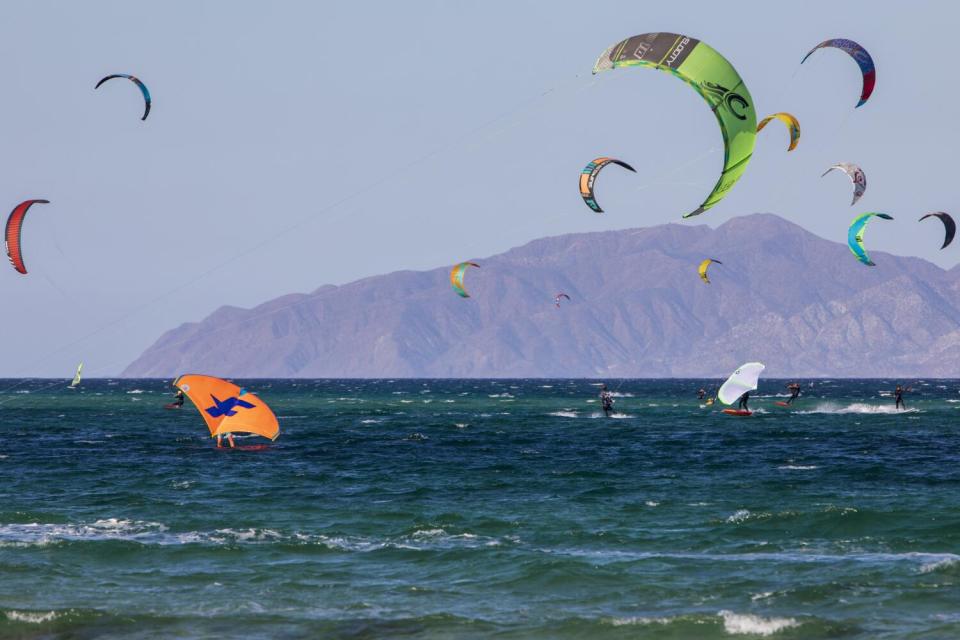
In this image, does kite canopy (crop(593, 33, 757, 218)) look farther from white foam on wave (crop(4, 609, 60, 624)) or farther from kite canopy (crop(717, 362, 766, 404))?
kite canopy (crop(717, 362, 766, 404))

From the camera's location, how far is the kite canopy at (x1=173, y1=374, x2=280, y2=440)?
4109cm

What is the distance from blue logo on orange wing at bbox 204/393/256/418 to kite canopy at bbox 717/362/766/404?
1178 inches

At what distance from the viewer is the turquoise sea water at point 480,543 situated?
20812 mm

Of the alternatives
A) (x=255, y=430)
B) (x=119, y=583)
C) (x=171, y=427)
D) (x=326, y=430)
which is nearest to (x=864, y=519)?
(x=119, y=583)

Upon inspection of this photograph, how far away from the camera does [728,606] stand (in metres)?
21.4

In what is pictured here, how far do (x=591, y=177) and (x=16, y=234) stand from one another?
60.4 feet

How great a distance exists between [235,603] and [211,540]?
19.8 feet

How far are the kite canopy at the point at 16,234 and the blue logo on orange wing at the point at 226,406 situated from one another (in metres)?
7.04

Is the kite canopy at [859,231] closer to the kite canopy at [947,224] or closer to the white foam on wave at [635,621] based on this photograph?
the kite canopy at [947,224]

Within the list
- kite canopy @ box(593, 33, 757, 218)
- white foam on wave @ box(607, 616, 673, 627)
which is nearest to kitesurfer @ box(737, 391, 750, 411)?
kite canopy @ box(593, 33, 757, 218)

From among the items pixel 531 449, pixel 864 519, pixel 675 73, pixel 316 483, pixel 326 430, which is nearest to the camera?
pixel 675 73

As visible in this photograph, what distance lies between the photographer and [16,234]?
1649 inches

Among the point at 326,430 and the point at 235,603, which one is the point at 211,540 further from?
the point at 326,430

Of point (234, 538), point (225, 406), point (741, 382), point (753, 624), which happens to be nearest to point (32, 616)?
point (234, 538)
